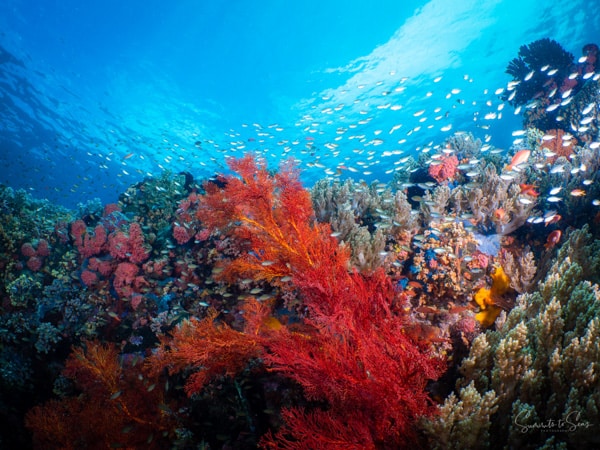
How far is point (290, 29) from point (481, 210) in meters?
25.8

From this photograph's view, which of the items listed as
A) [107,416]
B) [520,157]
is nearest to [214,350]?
[107,416]

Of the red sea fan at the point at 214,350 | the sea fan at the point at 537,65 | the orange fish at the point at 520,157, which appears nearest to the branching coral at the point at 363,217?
the red sea fan at the point at 214,350

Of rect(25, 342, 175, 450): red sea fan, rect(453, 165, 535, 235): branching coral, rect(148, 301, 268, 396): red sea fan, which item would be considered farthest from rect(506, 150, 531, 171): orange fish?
rect(25, 342, 175, 450): red sea fan

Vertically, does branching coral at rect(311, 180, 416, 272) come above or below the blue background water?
below

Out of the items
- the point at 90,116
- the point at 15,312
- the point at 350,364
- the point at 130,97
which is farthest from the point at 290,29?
the point at 350,364

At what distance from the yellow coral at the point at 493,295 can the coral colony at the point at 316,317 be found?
0.03 meters

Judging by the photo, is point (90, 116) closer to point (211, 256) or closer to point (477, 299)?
point (211, 256)

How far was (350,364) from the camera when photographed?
3.09 metres

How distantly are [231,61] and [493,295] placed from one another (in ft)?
101

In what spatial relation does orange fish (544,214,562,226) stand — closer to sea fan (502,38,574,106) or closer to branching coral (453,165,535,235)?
branching coral (453,165,535,235)

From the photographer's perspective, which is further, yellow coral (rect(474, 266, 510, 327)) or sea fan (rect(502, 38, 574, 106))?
sea fan (rect(502, 38, 574, 106))

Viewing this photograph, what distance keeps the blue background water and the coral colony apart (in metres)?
11.1

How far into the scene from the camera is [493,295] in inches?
204

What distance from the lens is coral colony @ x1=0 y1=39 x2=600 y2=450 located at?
2.87 metres
